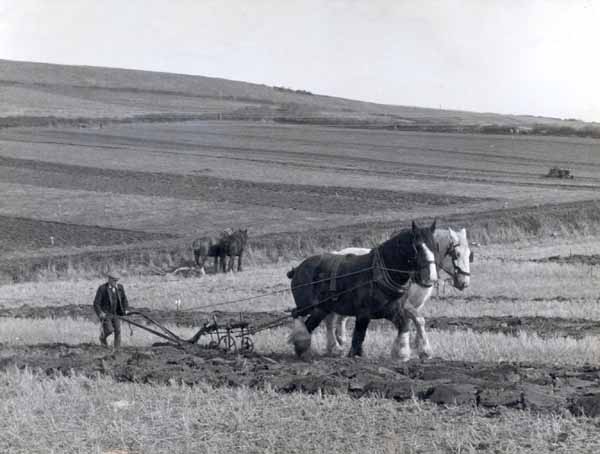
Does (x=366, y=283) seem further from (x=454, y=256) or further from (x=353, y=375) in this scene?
(x=353, y=375)

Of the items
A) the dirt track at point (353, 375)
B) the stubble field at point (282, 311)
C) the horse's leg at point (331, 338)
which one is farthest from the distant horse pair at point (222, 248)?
the dirt track at point (353, 375)

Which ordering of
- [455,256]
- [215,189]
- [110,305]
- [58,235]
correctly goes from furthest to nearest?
[215,189] < [58,235] < [110,305] < [455,256]

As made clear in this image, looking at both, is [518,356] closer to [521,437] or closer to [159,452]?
[521,437]

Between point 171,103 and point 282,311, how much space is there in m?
69.6

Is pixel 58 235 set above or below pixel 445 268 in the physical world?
below

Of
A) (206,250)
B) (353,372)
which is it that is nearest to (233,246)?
(206,250)

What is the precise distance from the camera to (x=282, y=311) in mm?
20062

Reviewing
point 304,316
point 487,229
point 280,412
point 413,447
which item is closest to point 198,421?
point 280,412

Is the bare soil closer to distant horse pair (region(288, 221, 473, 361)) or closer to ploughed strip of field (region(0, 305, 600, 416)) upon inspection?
ploughed strip of field (region(0, 305, 600, 416))

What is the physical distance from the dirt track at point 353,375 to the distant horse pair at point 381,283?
585mm

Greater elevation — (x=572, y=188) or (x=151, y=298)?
(x=572, y=188)

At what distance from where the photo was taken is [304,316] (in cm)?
1490

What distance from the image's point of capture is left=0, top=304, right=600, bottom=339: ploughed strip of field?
16.2 metres

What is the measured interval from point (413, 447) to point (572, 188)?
126 feet
